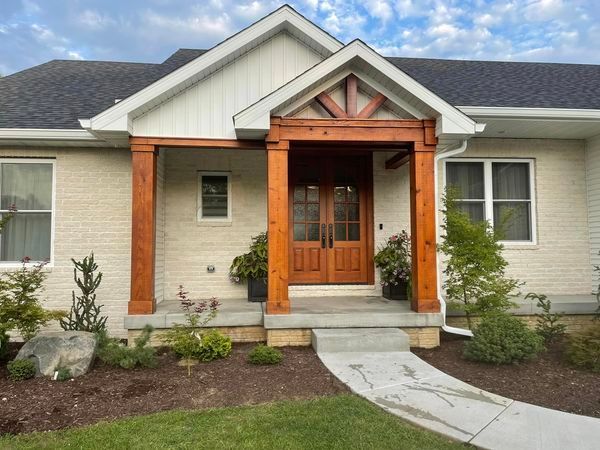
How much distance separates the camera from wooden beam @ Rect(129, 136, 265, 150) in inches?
225

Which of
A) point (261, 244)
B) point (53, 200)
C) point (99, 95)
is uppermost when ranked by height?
point (99, 95)

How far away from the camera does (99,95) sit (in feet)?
25.5

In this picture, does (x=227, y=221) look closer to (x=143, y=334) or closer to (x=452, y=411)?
(x=143, y=334)

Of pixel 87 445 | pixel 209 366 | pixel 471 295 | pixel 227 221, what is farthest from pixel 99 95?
pixel 471 295

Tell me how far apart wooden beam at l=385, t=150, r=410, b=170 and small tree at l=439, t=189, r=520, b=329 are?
4.47 ft

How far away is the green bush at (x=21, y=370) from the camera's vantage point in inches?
177

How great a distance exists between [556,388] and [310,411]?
2.57 m

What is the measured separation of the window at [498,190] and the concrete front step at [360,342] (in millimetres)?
3441

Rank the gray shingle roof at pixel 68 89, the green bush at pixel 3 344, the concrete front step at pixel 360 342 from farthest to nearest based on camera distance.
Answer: the gray shingle roof at pixel 68 89 < the concrete front step at pixel 360 342 < the green bush at pixel 3 344

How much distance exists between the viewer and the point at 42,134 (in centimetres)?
622

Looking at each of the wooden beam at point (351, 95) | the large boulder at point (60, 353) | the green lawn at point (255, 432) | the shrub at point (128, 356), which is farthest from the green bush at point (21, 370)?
the wooden beam at point (351, 95)

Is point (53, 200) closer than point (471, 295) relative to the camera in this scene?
No

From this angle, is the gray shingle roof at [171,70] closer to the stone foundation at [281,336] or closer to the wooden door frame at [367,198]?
the wooden door frame at [367,198]

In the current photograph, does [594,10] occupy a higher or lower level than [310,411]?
higher
